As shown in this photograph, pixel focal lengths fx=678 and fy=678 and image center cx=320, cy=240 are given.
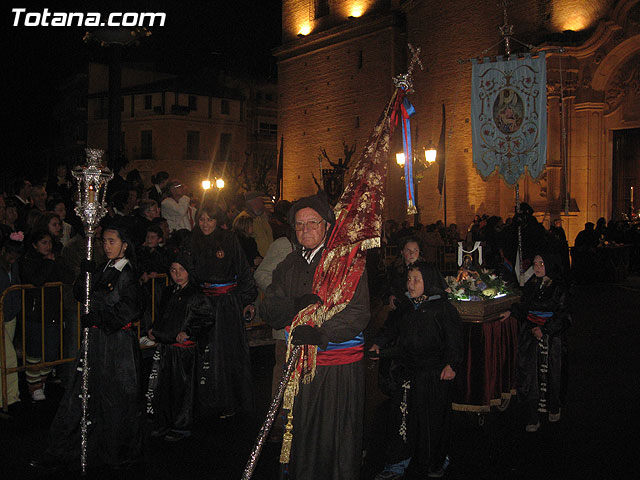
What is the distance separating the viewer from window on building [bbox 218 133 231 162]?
5553 cm

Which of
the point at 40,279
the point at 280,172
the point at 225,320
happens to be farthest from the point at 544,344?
the point at 280,172

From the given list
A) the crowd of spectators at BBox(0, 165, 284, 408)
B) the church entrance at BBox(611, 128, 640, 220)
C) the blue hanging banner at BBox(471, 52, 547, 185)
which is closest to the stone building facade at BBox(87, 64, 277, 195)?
the church entrance at BBox(611, 128, 640, 220)

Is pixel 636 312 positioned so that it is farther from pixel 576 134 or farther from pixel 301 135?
pixel 301 135

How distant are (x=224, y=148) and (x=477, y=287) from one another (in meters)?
50.5

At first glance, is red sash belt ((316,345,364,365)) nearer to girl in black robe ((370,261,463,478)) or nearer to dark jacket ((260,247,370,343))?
dark jacket ((260,247,370,343))

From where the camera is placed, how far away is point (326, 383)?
4129 millimetres

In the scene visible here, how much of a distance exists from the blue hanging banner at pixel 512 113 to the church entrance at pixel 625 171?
44.6ft

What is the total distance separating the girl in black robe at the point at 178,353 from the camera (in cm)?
637

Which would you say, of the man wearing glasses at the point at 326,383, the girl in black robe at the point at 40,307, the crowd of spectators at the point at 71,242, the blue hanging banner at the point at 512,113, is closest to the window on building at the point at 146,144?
the crowd of spectators at the point at 71,242

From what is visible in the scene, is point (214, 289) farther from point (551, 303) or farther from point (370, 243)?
point (551, 303)

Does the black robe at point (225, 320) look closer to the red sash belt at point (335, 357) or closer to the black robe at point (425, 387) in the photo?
the black robe at point (425, 387)

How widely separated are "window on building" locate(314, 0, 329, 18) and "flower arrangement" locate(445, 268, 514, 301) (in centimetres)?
3191

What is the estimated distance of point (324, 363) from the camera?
13.6 feet

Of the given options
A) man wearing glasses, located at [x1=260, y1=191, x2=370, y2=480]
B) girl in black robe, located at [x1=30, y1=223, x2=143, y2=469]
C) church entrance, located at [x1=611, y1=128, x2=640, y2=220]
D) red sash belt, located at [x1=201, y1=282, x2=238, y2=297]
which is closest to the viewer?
man wearing glasses, located at [x1=260, y1=191, x2=370, y2=480]
